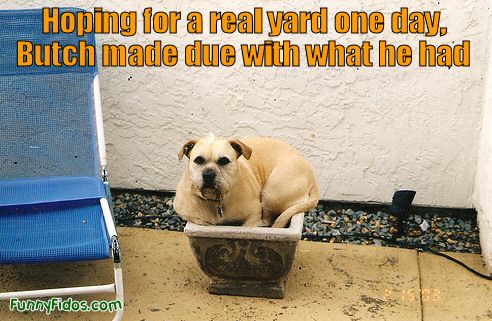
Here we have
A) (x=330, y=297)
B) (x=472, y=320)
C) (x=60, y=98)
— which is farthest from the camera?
(x=60, y=98)

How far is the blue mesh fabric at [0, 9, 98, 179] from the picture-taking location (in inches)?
157

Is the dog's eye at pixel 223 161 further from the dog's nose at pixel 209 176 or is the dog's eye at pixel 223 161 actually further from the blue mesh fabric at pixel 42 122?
the blue mesh fabric at pixel 42 122

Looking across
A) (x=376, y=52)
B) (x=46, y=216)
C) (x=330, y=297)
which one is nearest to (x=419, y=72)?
(x=376, y=52)

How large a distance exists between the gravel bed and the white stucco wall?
0.15 m

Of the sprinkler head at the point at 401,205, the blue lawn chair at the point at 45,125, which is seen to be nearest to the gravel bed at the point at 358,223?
the sprinkler head at the point at 401,205

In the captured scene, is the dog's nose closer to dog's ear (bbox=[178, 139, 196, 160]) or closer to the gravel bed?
dog's ear (bbox=[178, 139, 196, 160])

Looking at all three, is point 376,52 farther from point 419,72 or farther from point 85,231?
point 85,231

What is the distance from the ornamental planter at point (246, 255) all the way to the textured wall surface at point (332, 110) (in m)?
1.07

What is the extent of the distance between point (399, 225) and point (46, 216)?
2.14 m

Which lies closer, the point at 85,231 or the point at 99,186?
the point at 85,231

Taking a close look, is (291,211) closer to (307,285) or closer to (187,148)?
(307,285)

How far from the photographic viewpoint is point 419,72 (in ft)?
14.0

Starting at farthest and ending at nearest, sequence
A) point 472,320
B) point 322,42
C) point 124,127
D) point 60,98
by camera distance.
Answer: point 124,127
point 322,42
point 60,98
point 472,320

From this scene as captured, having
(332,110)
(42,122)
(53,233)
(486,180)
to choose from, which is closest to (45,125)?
(42,122)
